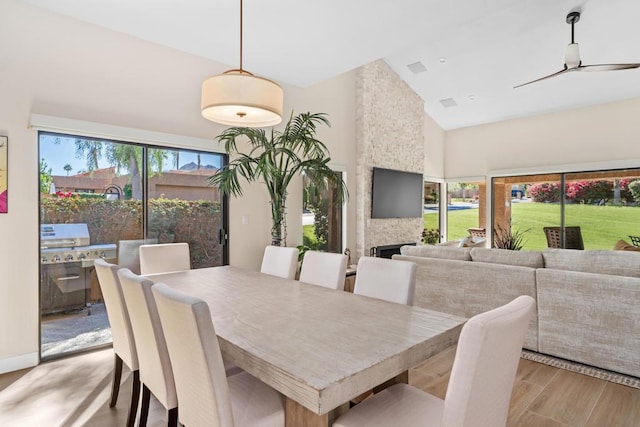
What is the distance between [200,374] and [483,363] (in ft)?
2.93

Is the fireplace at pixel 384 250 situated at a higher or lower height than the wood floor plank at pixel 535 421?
higher

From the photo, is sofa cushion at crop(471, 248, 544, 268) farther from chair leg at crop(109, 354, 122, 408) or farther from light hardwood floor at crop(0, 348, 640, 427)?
chair leg at crop(109, 354, 122, 408)

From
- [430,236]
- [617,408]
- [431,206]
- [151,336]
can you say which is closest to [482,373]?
[151,336]

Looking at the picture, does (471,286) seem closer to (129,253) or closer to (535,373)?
(535,373)

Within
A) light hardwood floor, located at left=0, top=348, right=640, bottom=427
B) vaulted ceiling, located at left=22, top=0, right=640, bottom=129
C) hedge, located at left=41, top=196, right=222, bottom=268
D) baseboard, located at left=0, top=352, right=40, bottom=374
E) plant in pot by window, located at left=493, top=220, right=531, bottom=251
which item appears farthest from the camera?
plant in pot by window, located at left=493, top=220, right=531, bottom=251

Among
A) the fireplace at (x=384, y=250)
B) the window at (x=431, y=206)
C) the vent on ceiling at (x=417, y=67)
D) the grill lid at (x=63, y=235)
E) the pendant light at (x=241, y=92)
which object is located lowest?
the fireplace at (x=384, y=250)

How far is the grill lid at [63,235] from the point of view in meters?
3.05

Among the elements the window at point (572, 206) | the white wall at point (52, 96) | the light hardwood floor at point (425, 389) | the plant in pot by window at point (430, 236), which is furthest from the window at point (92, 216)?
the window at point (572, 206)

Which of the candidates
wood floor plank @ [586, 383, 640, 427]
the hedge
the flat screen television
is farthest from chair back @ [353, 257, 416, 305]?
the flat screen television

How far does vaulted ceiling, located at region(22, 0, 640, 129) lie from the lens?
9.91 ft

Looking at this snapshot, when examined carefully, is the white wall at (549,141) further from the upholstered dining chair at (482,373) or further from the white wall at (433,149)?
the upholstered dining chair at (482,373)

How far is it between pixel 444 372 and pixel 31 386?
308 cm

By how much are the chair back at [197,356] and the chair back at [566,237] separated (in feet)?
24.3

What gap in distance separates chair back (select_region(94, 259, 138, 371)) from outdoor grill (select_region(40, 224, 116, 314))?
4.98 ft
